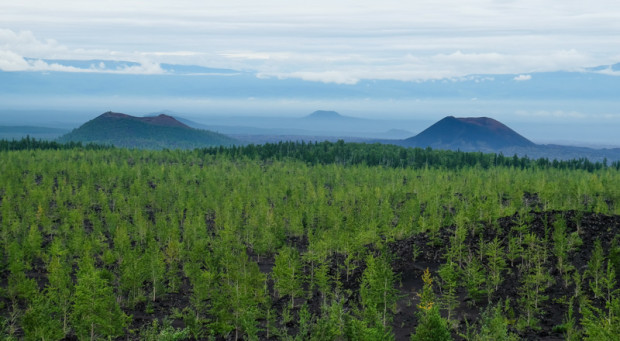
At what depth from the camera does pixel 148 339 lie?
49219 millimetres

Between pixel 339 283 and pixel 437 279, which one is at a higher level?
pixel 437 279

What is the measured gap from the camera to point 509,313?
56094mm

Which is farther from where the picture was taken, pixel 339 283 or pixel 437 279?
pixel 339 283

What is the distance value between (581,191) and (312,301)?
91566 mm

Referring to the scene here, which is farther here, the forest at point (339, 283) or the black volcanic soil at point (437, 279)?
the black volcanic soil at point (437, 279)

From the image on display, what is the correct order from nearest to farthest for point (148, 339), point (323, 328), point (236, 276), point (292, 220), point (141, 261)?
point (323, 328) < point (148, 339) < point (236, 276) < point (141, 261) < point (292, 220)

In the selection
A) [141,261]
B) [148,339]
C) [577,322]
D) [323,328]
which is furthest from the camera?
[141,261]

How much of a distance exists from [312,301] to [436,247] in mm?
20187

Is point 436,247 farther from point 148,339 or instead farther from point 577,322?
point 148,339

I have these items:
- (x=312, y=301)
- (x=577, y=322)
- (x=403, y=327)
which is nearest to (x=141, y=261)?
(x=312, y=301)

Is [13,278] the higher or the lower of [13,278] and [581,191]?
the lower

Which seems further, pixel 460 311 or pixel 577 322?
pixel 460 311

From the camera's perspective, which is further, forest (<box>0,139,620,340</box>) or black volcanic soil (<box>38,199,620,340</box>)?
black volcanic soil (<box>38,199,620,340</box>)

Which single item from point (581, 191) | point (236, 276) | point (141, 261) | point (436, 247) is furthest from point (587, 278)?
point (581, 191)
